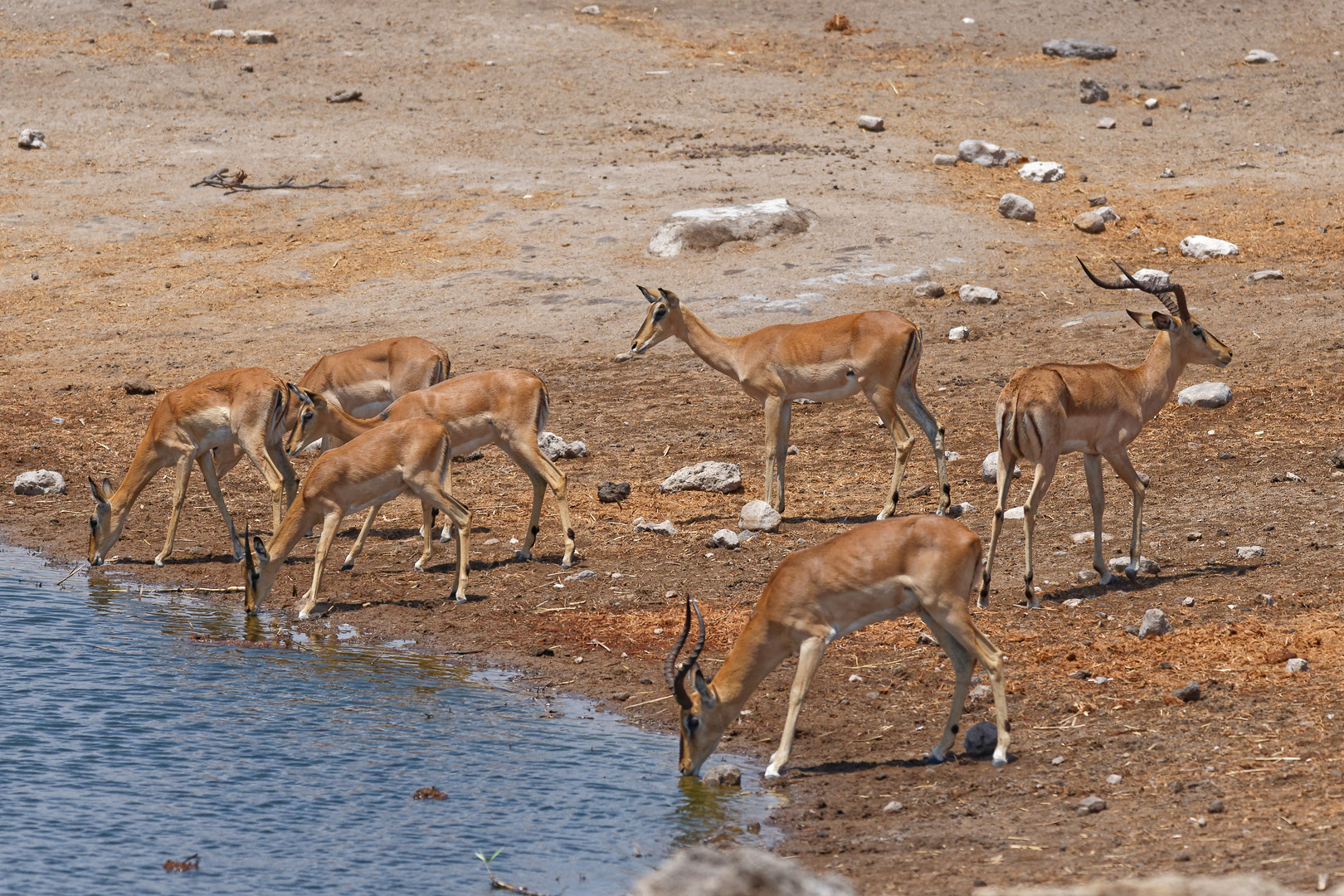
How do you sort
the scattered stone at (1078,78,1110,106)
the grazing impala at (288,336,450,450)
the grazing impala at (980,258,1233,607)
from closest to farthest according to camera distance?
the grazing impala at (980,258,1233,607) → the grazing impala at (288,336,450,450) → the scattered stone at (1078,78,1110,106)

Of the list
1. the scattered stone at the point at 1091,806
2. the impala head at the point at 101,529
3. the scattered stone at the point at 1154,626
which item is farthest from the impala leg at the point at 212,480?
the scattered stone at the point at 1091,806

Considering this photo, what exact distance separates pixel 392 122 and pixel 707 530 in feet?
54.2

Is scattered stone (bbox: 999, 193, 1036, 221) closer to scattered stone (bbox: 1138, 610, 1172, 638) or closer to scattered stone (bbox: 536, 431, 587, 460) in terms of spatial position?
scattered stone (bbox: 536, 431, 587, 460)

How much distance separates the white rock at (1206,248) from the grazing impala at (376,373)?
1090 cm

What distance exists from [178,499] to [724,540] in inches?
201

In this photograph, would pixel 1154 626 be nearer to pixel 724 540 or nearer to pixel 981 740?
pixel 981 740

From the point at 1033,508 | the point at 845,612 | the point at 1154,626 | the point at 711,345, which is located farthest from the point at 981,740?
the point at 711,345

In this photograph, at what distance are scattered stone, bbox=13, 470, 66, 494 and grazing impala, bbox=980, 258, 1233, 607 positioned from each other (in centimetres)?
1002

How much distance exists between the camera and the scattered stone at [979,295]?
63.3 ft

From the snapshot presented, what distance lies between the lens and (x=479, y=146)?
87.5 ft

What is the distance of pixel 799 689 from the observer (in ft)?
27.1

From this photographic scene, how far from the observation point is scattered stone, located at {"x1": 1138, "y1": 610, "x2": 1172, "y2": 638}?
9.92 meters

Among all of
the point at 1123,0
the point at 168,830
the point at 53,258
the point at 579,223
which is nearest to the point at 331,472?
the point at 168,830

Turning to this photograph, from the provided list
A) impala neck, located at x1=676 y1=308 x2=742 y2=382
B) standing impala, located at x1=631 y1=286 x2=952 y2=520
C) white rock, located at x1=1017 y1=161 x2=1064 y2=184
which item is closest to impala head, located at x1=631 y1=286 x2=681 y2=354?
impala neck, located at x1=676 y1=308 x2=742 y2=382
